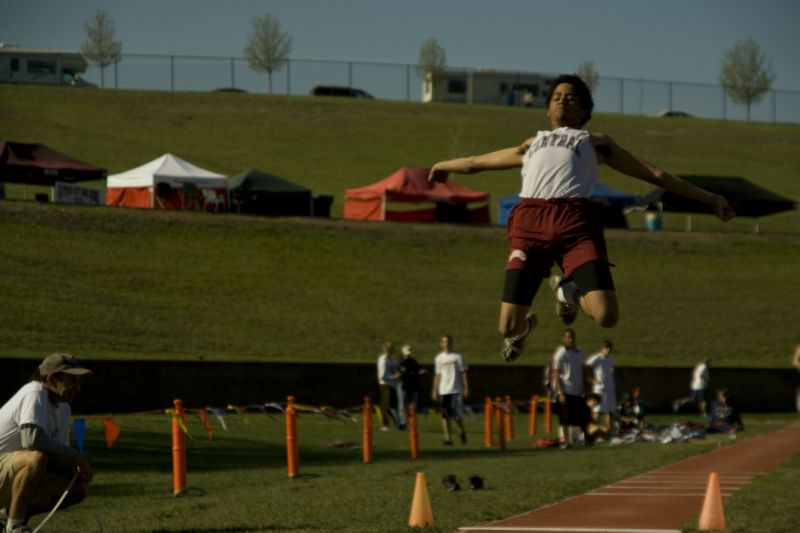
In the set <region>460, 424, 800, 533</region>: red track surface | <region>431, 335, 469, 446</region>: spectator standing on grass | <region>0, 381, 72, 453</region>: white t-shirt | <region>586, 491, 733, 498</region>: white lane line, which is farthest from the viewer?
<region>431, 335, 469, 446</region>: spectator standing on grass

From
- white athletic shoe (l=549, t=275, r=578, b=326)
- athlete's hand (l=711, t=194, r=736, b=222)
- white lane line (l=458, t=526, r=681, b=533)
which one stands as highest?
athlete's hand (l=711, t=194, r=736, b=222)

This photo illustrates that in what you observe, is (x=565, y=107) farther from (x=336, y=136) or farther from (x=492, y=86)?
(x=492, y=86)

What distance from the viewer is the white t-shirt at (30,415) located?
986 centimetres

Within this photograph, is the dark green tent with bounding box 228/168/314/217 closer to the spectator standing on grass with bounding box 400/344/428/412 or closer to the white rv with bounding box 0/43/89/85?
the spectator standing on grass with bounding box 400/344/428/412

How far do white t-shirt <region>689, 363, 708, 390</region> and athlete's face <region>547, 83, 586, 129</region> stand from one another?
2853 centimetres

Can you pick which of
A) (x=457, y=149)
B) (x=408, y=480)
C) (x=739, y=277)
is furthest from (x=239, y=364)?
(x=457, y=149)

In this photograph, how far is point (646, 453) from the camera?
2233 cm

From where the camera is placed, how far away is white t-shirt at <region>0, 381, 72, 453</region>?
986 cm

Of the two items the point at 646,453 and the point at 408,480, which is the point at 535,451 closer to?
the point at 646,453

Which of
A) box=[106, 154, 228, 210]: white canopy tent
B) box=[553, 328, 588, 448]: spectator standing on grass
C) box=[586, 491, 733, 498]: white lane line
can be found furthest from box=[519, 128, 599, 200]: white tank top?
box=[106, 154, 228, 210]: white canopy tent

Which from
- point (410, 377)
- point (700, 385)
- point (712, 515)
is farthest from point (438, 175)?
point (700, 385)

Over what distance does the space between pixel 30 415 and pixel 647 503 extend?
20.8 ft

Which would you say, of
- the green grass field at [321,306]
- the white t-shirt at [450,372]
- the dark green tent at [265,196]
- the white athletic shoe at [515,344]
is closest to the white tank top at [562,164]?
the white athletic shoe at [515,344]

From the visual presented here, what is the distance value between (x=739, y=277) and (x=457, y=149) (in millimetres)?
35997
